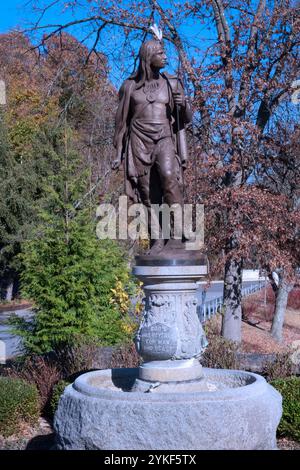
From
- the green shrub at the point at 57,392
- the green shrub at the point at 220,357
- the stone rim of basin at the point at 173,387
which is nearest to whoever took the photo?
the stone rim of basin at the point at 173,387

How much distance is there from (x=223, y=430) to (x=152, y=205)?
2.59 meters

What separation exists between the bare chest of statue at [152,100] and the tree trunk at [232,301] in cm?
859

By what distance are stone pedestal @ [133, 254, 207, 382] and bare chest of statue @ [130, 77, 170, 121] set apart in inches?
63.0

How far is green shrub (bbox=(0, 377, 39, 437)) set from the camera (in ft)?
24.3

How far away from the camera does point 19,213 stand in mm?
29031

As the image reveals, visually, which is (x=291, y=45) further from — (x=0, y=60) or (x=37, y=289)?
(x=0, y=60)

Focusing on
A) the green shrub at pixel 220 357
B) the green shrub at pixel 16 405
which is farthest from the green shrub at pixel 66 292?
the green shrub at pixel 16 405

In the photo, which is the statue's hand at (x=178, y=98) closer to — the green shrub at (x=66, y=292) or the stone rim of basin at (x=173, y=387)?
the stone rim of basin at (x=173, y=387)

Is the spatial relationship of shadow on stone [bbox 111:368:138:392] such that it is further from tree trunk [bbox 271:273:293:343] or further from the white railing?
tree trunk [bbox 271:273:293:343]

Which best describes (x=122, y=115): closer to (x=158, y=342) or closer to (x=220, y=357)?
(x=158, y=342)

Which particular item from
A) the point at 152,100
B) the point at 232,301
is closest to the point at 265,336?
the point at 232,301

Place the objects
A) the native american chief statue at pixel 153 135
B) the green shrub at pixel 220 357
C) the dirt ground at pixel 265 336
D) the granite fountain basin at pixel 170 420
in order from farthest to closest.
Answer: the dirt ground at pixel 265 336
the green shrub at pixel 220 357
the native american chief statue at pixel 153 135
the granite fountain basin at pixel 170 420

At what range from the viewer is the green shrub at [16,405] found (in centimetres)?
742

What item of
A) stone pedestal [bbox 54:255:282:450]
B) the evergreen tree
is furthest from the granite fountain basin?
the evergreen tree
